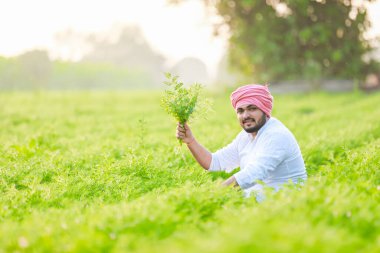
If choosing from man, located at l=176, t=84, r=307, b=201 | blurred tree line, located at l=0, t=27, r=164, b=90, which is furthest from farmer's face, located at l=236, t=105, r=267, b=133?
blurred tree line, located at l=0, t=27, r=164, b=90

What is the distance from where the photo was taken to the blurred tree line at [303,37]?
24.2m

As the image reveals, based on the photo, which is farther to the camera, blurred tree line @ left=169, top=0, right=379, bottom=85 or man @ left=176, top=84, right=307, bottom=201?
blurred tree line @ left=169, top=0, right=379, bottom=85

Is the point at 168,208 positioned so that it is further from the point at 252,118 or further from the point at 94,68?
the point at 94,68

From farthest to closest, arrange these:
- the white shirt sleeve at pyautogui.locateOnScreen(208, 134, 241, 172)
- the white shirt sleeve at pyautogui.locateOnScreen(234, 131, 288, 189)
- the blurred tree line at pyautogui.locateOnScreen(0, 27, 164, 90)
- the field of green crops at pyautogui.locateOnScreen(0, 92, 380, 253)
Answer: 1. the blurred tree line at pyautogui.locateOnScreen(0, 27, 164, 90)
2. the white shirt sleeve at pyautogui.locateOnScreen(208, 134, 241, 172)
3. the white shirt sleeve at pyautogui.locateOnScreen(234, 131, 288, 189)
4. the field of green crops at pyautogui.locateOnScreen(0, 92, 380, 253)

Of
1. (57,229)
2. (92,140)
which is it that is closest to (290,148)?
(57,229)

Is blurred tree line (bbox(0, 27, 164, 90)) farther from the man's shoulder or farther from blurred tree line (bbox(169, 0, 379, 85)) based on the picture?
the man's shoulder

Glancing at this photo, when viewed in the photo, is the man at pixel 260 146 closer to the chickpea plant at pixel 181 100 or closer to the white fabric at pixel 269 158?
the white fabric at pixel 269 158

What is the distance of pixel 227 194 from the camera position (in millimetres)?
4539

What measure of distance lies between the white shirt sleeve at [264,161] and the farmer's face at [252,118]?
24 cm

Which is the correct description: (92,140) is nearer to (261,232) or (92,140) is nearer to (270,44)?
(261,232)

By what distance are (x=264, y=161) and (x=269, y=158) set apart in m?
0.08

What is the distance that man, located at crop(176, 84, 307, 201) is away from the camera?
4766 millimetres

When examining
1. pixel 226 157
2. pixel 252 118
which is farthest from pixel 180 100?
pixel 226 157

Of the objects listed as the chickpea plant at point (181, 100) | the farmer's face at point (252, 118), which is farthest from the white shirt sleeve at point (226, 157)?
the chickpea plant at point (181, 100)
